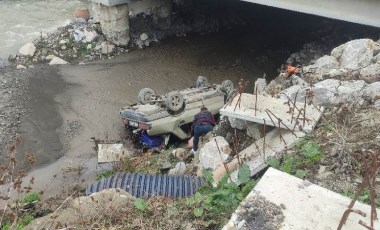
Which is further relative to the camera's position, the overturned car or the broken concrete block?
the overturned car

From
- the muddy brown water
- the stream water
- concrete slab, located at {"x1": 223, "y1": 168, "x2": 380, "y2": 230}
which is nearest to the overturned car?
the muddy brown water

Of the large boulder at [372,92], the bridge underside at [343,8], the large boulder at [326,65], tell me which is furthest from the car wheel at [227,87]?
the large boulder at [372,92]

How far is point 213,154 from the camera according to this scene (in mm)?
6270

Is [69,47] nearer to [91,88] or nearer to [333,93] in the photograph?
[91,88]

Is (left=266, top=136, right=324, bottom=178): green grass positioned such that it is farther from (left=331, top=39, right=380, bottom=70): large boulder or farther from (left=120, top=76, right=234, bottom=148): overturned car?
(left=120, top=76, right=234, bottom=148): overturned car

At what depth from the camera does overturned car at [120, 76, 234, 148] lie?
855cm

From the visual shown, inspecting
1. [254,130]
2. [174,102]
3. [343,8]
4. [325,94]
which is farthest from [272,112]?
[343,8]

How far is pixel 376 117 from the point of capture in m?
5.67

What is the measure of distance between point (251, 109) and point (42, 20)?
14.1 m

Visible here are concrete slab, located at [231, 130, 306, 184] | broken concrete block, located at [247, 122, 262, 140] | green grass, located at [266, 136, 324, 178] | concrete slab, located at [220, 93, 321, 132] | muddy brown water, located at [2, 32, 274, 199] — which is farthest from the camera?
muddy brown water, located at [2, 32, 274, 199]

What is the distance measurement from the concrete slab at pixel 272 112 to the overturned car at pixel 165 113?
2.57m

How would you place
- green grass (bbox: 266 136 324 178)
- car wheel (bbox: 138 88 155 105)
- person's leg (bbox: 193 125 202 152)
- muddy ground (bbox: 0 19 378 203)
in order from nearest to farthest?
green grass (bbox: 266 136 324 178), person's leg (bbox: 193 125 202 152), muddy ground (bbox: 0 19 378 203), car wheel (bbox: 138 88 155 105)

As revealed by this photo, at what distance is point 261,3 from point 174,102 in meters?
4.25

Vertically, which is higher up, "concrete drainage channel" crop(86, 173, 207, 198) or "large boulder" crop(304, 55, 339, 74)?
"large boulder" crop(304, 55, 339, 74)
